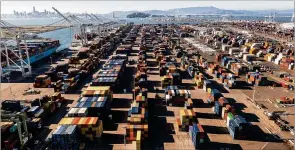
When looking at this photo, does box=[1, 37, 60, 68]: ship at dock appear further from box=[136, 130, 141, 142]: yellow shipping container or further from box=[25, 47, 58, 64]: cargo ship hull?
box=[136, 130, 141, 142]: yellow shipping container

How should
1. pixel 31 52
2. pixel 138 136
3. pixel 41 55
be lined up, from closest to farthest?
pixel 138 136
pixel 31 52
pixel 41 55

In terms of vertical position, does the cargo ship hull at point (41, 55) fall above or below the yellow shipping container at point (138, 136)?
above

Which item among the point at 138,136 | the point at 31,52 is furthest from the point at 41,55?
the point at 138,136

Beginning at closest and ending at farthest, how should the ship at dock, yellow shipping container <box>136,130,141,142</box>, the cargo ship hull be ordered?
1. yellow shipping container <box>136,130,141,142</box>
2. the ship at dock
3. the cargo ship hull

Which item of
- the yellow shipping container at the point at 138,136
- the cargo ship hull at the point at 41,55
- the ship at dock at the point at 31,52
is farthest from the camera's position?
the cargo ship hull at the point at 41,55

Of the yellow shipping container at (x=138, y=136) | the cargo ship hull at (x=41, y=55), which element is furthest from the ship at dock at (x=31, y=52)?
the yellow shipping container at (x=138, y=136)

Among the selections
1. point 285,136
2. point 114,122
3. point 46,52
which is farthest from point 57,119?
point 46,52

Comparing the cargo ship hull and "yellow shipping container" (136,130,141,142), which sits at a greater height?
the cargo ship hull

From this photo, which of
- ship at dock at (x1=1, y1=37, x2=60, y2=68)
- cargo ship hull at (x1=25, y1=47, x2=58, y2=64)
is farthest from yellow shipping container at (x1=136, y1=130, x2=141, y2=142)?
cargo ship hull at (x1=25, y1=47, x2=58, y2=64)

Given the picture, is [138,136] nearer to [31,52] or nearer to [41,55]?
[31,52]

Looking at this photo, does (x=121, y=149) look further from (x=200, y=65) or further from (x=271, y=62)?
(x=271, y=62)

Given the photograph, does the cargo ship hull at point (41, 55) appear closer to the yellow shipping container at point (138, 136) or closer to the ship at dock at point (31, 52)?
the ship at dock at point (31, 52)
